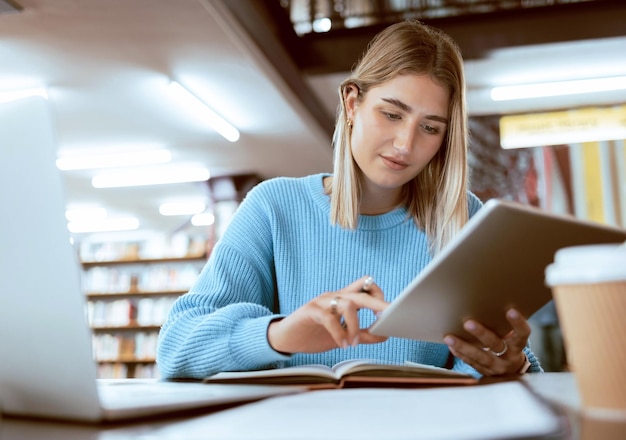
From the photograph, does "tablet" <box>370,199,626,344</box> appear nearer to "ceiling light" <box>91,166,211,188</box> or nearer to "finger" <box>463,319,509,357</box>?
"finger" <box>463,319,509,357</box>

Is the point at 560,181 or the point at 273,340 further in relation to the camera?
the point at 560,181

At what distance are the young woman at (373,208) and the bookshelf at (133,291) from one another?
19.5ft

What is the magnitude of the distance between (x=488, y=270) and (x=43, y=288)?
53 centimetres

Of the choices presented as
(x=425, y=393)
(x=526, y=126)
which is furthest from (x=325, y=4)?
(x=425, y=393)

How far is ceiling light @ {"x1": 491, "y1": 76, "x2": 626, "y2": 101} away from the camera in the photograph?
529cm

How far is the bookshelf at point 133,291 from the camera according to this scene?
7359 mm

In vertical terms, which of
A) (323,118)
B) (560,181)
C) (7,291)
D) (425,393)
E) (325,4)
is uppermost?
(325,4)

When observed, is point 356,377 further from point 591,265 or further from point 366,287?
point 591,265

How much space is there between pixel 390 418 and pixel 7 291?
0.34m

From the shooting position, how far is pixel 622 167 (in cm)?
644

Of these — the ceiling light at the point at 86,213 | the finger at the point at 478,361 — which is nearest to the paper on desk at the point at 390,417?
the finger at the point at 478,361

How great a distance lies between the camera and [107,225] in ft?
36.7

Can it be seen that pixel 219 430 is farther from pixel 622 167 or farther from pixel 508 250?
pixel 622 167

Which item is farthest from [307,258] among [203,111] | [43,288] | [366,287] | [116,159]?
[116,159]
